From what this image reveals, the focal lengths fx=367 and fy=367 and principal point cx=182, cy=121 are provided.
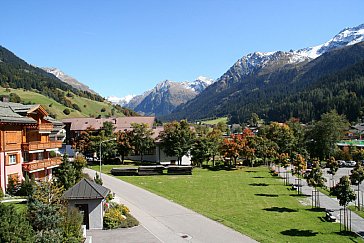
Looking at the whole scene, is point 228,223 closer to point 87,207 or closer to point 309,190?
point 87,207

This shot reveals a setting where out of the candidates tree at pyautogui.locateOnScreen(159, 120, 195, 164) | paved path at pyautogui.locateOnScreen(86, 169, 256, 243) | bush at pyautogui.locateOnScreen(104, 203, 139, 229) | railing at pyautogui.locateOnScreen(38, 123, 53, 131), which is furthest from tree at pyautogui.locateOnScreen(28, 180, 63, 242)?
tree at pyautogui.locateOnScreen(159, 120, 195, 164)

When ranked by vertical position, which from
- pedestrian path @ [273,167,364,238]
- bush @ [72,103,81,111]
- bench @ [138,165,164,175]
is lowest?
pedestrian path @ [273,167,364,238]

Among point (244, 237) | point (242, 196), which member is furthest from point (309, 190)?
point (244, 237)

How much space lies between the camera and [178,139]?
6525 cm

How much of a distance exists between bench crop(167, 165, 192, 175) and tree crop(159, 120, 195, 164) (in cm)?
802

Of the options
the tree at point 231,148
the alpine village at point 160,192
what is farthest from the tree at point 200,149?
the tree at point 231,148

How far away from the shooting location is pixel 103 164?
66750 millimetres

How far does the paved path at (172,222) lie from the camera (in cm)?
2314

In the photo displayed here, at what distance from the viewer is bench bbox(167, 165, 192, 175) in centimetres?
5667

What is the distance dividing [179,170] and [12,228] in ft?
140

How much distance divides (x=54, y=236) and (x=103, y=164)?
49354 mm

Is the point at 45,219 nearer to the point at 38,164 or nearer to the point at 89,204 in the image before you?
the point at 89,204

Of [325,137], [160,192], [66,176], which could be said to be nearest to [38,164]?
[66,176]

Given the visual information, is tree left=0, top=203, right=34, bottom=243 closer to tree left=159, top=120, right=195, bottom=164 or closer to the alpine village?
the alpine village
